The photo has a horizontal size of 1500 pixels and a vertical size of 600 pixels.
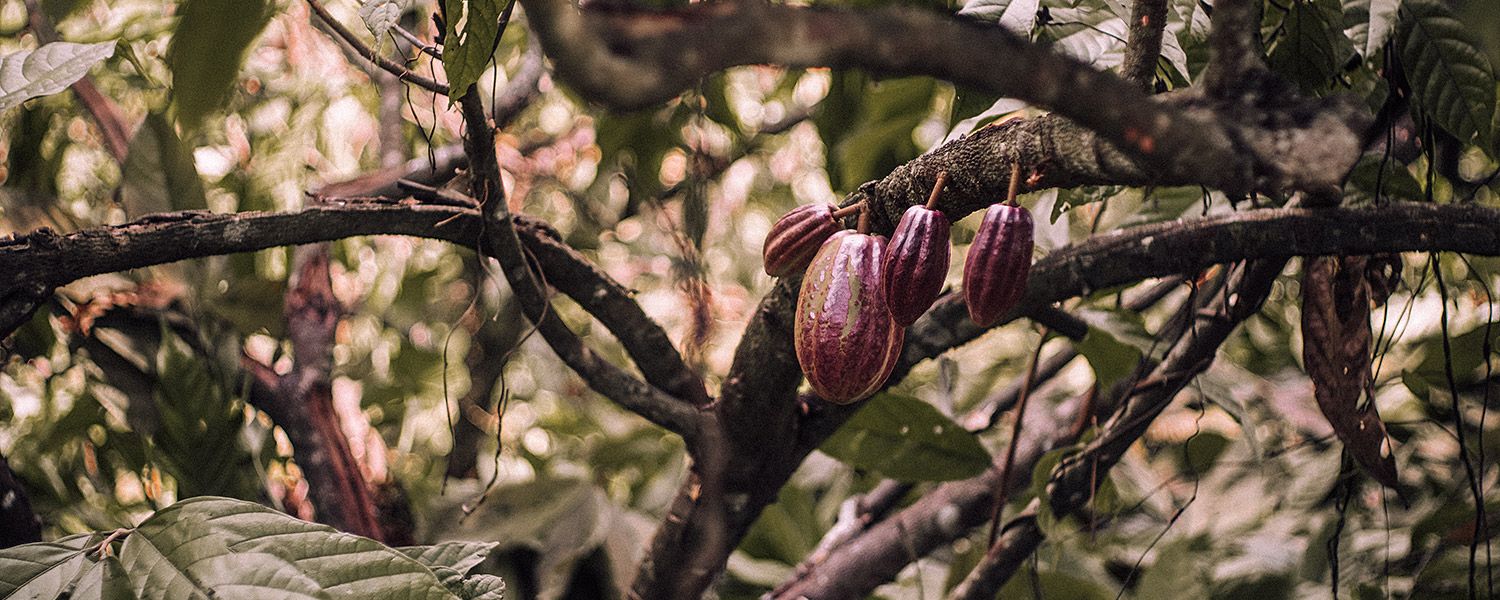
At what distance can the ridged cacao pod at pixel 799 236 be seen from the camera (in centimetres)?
60

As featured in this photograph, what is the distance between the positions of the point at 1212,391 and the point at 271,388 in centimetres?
98

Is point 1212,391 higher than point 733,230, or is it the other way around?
point 1212,391

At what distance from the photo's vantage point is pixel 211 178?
4.90 feet

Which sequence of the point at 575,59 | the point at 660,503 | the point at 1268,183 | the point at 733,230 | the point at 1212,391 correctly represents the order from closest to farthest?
1. the point at 575,59
2. the point at 1268,183
3. the point at 1212,391
4. the point at 660,503
5. the point at 733,230

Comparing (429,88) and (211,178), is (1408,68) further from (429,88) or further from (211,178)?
(211,178)

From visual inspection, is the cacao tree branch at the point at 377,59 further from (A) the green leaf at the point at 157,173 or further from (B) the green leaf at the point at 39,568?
(A) the green leaf at the point at 157,173

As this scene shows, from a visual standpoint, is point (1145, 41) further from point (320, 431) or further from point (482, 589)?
point (320, 431)

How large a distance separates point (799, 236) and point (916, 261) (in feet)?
0.35

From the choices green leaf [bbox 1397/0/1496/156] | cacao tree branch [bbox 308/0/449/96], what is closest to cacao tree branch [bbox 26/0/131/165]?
cacao tree branch [bbox 308/0/449/96]

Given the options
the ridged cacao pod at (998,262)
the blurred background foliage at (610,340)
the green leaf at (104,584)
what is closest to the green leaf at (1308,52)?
the blurred background foliage at (610,340)

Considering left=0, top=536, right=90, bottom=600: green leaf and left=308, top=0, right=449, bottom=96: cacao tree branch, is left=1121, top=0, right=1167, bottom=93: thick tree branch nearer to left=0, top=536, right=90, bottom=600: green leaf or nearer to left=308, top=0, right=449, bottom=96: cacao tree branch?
left=308, top=0, right=449, bottom=96: cacao tree branch

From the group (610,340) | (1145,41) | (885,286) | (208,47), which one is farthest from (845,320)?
(610,340)

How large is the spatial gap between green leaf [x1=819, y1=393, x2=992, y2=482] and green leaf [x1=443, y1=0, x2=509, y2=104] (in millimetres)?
528

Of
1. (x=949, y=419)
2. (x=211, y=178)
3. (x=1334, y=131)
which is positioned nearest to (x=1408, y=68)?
(x=1334, y=131)
